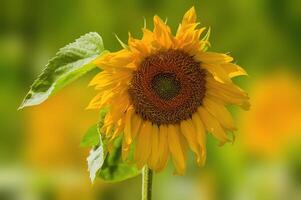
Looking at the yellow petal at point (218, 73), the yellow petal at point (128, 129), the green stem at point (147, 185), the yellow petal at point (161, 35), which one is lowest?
the green stem at point (147, 185)

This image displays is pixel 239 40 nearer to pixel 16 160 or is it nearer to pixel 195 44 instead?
pixel 16 160

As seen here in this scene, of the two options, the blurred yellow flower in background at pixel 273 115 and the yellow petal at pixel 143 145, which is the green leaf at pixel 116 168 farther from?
the blurred yellow flower in background at pixel 273 115

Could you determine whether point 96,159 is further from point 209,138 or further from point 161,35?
point 209,138

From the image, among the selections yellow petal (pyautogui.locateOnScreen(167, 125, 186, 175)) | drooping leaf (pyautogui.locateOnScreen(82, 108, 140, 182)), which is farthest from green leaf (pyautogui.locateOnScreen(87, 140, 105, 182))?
yellow petal (pyautogui.locateOnScreen(167, 125, 186, 175))

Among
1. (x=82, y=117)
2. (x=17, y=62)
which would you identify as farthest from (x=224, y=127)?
(x=17, y=62)

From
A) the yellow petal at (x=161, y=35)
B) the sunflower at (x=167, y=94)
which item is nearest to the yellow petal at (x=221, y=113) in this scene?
the sunflower at (x=167, y=94)

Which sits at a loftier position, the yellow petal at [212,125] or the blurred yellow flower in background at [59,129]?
the yellow petal at [212,125]

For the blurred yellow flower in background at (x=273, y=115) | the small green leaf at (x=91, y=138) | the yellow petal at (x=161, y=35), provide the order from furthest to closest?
the blurred yellow flower in background at (x=273, y=115) < the small green leaf at (x=91, y=138) < the yellow petal at (x=161, y=35)
